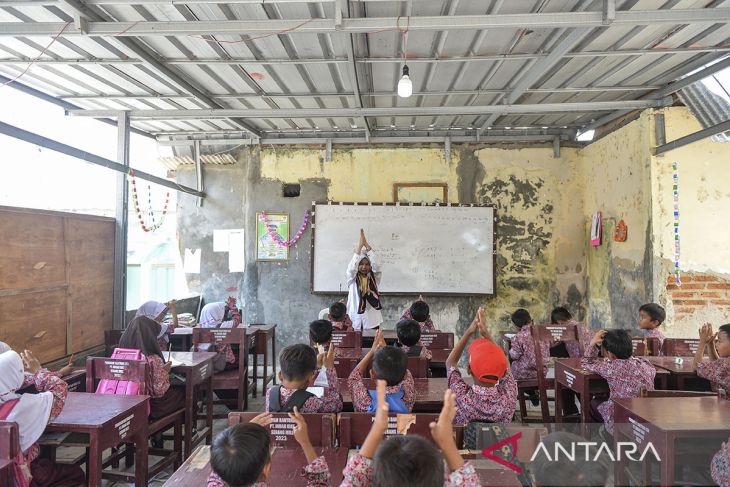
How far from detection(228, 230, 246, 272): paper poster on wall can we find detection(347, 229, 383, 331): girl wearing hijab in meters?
2.06

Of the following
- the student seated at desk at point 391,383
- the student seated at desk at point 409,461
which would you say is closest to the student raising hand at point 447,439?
the student seated at desk at point 409,461

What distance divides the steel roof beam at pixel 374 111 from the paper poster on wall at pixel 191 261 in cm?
225

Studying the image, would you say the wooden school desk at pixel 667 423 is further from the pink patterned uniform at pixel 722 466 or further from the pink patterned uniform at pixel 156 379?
the pink patterned uniform at pixel 156 379

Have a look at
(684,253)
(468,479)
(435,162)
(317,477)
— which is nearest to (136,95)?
(435,162)

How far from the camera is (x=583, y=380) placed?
9.08 feet

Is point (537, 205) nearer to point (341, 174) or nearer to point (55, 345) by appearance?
point (341, 174)

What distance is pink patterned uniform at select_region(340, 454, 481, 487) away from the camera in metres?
1.19

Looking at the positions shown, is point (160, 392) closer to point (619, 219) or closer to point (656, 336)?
point (656, 336)

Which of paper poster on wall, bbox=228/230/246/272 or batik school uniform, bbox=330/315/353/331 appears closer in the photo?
batik school uniform, bbox=330/315/353/331

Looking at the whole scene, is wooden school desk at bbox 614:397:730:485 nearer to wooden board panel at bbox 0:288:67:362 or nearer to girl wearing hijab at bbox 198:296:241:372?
girl wearing hijab at bbox 198:296:241:372

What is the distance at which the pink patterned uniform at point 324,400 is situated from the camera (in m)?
2.00

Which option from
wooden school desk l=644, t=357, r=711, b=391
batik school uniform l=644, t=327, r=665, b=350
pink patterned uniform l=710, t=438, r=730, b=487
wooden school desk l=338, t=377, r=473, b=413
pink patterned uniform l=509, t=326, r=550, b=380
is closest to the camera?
pink patterned uniform l=710, t=438, r=730, b=487

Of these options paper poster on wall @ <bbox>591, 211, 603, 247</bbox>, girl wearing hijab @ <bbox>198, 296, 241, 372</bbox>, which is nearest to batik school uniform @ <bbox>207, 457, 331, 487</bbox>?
girl wearing hijab @ <bbox>198, 296, 241, 372</bbox>

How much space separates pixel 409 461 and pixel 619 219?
5.02 meters
